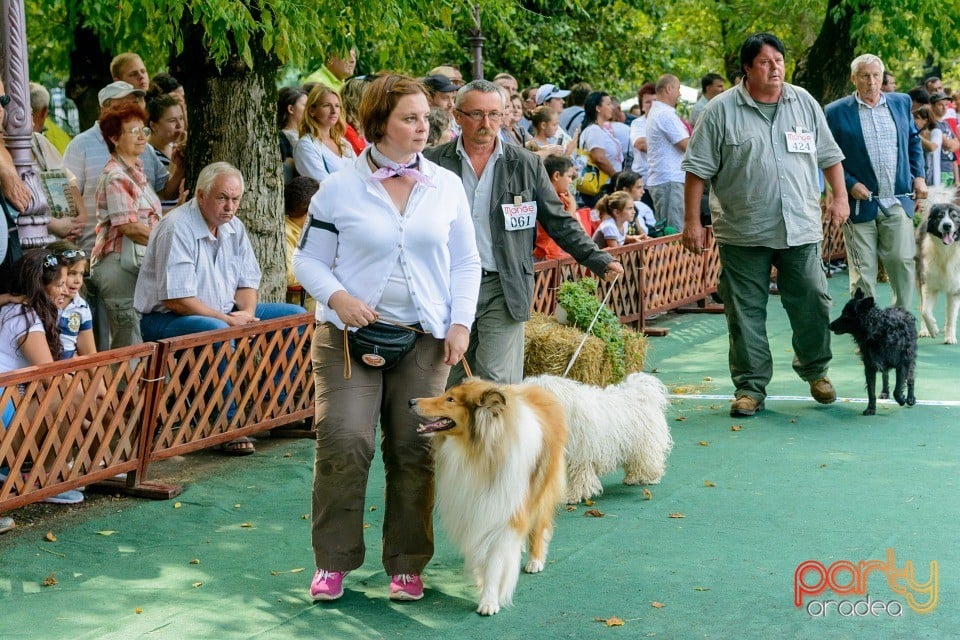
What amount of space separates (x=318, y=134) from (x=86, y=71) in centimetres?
830

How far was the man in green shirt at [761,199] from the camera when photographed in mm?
8430

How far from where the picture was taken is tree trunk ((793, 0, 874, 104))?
56.9 ft

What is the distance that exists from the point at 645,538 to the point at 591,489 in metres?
0.67

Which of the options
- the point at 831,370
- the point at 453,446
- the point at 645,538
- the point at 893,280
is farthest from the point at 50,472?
the point at 893,280

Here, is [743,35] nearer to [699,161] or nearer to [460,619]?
[699,161]

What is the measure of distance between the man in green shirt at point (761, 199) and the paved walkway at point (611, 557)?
86 centimetres

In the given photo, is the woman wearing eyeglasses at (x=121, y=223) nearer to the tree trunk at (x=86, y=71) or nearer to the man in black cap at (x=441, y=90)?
the man in black cap at (x=441, y=90)

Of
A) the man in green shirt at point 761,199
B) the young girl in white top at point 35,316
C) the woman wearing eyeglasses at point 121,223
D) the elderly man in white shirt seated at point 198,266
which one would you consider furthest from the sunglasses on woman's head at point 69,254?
the man in green shirt at point 761,199

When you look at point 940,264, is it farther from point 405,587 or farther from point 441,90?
point 405,587

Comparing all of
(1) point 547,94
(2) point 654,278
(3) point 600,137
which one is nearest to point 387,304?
(2) point 654,278

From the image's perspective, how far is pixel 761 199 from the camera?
8.45 meters

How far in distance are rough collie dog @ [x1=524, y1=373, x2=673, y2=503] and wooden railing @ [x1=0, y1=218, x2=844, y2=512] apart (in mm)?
916

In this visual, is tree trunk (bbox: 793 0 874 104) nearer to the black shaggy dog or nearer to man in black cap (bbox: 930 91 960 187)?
man in black cap (bbox: 930 91 960 187)

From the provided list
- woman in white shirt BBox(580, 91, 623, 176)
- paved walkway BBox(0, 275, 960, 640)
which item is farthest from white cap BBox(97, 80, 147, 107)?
woman in white shirt BBox(580, 91, 623, 176)
